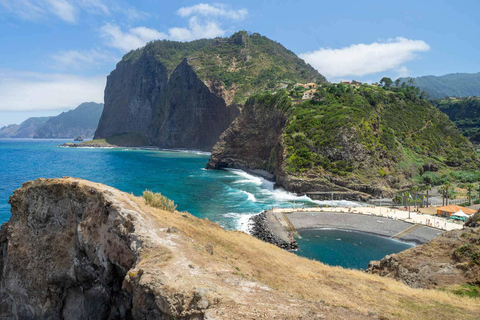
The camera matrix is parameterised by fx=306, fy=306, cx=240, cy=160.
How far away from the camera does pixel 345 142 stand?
8712 centimetres

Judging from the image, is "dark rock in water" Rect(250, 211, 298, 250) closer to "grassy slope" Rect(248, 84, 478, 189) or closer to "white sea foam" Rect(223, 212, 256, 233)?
"white sea foam" Rect(223, 212, 256, 233)

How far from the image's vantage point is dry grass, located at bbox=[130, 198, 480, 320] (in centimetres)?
1424

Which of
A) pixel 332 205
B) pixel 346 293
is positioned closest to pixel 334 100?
pixel 332 205

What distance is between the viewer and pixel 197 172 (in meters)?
119

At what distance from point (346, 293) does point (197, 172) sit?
4126 inches

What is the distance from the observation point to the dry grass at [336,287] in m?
14.2

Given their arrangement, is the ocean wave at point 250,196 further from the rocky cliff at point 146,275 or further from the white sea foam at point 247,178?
the rocky cliff at point 146,275

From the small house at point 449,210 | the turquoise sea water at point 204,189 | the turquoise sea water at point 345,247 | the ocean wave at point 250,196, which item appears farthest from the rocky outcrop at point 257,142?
the small house at point 449,210

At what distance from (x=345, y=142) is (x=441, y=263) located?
68.0 m

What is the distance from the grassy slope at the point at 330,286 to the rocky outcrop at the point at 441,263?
121 inches

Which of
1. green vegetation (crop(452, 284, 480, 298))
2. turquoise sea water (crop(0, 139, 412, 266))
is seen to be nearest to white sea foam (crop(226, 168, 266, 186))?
turquoise sea water (crop(0, 139, 412, 266))

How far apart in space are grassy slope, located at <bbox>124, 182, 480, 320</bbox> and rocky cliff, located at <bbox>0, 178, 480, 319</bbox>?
2.9 inches

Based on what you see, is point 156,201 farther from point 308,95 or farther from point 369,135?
point 308,95

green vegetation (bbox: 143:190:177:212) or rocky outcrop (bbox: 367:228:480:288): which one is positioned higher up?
green vegetation (bbox: 143:190:177:212)
